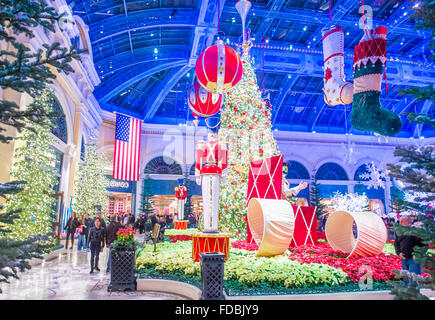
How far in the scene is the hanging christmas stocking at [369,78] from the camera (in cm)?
552

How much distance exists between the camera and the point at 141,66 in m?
19.0

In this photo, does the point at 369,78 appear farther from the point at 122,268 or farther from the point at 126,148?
the point at 126,148

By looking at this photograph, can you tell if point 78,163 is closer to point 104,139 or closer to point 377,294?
point 104,139

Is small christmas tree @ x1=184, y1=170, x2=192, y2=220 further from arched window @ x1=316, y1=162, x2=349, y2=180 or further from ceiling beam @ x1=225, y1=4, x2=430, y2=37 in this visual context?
ceiling beam @ x1=225, y1=4, x2=430, y2=37

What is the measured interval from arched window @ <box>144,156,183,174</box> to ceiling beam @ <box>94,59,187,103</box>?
6.66 meters

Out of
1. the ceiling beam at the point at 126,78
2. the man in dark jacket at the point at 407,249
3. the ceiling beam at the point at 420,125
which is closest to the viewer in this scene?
the man in dark jacket at the point at 407,249

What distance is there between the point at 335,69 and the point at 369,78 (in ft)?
4.09

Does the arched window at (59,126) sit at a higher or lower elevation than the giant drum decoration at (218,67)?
higher

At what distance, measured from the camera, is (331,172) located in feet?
88.4

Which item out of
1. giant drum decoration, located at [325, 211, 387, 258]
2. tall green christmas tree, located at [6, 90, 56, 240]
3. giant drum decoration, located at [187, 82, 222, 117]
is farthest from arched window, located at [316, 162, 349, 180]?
tall green christmas tree, located at [6, 90, 56, 240]

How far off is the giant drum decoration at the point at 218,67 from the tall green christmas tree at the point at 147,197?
17.8m

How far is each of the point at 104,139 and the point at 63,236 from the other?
31.5 ft

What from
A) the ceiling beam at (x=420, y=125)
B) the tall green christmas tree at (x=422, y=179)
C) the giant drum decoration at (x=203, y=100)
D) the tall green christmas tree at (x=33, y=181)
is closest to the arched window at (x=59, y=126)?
the tall green christmas tree at (x=33, y=181)

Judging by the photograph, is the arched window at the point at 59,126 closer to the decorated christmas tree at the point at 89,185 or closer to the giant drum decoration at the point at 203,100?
the decorated christmas tree at the point at 89,185
